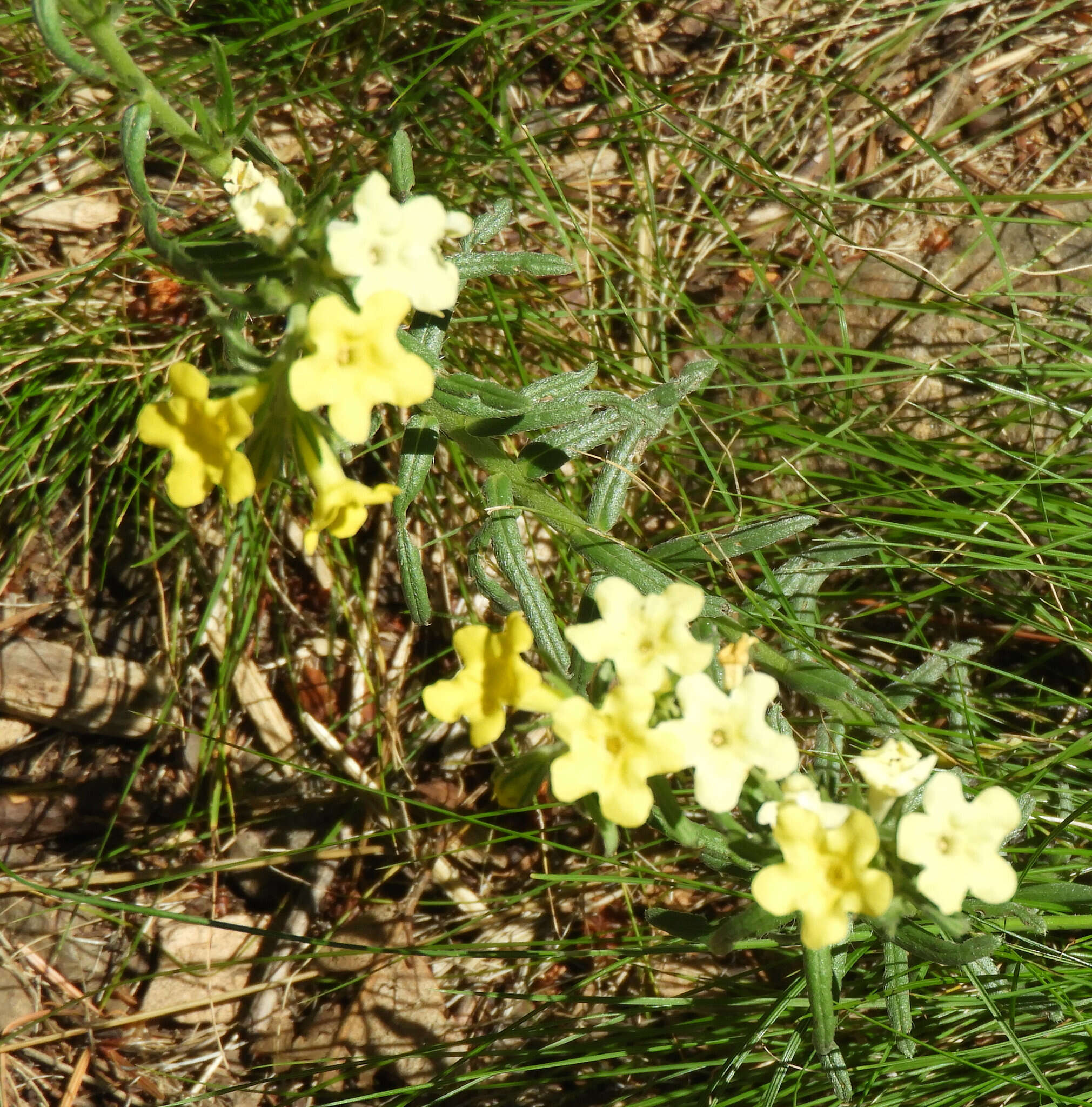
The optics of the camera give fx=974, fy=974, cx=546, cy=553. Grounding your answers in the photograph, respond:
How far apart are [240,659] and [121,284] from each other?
5.08 ft

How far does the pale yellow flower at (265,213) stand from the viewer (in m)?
1.98

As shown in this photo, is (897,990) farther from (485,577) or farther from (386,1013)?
(386,1013)

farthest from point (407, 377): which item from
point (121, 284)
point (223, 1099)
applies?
point (223, 1099)

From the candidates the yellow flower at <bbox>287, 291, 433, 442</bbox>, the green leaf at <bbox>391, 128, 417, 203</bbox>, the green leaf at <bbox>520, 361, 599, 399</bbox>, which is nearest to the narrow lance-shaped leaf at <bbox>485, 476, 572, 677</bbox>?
the green leaf at <bbox>520, 361, 599, 399</bbox>

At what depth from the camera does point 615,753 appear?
5.90ft

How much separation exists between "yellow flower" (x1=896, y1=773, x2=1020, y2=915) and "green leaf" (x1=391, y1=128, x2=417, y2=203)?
1.78m

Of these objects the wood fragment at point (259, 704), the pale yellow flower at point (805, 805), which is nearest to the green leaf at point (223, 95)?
the pale yellow flower at point (805, 805)

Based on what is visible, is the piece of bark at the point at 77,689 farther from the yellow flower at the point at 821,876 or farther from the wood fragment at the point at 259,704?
the yellow flower at the point at 821,876

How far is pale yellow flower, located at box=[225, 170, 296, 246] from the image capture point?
1.98 meters

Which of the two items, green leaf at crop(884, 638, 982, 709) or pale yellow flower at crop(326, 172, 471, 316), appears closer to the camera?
pale yellow flower at crop(326, 172, 471, 316)

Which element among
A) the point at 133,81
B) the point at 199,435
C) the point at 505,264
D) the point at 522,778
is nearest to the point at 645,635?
the point at 522,778

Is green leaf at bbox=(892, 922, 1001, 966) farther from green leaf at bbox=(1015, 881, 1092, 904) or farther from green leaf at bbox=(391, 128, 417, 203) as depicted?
green leaf at bbox=(391, 128, 417, 203)

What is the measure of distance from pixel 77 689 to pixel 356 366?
2.52m

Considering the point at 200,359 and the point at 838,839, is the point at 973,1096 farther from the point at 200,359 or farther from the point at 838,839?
the point at 200,359
